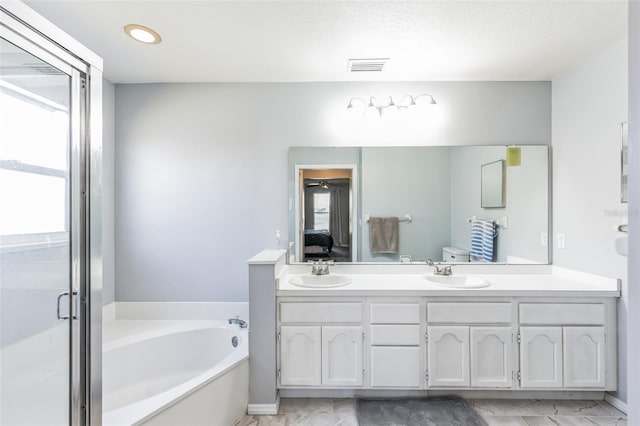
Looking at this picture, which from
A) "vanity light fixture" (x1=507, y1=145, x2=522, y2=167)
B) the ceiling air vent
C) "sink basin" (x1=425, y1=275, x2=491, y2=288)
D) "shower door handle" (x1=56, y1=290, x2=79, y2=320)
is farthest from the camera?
"vanity light fixture" (x1=507, y1=145, x2=522, y2=167)

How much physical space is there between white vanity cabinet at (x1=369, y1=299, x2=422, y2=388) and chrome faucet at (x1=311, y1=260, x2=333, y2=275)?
54cm

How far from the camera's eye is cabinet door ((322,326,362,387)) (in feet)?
7.14

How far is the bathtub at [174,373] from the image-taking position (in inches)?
66.1

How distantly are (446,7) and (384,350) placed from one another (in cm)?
209

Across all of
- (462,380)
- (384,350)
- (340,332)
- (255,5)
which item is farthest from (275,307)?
(255,5)

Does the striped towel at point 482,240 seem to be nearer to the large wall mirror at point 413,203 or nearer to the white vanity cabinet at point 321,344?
the large wall mirror at point 413,203

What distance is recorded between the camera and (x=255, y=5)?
1.73 m

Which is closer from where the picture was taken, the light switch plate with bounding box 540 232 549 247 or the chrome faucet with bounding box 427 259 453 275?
the chrome faucet with bounding box 427 259 453 275

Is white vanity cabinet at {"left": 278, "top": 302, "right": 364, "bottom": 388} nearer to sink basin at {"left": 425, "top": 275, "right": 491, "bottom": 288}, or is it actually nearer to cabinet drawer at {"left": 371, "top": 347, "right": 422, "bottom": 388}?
cabinet drawer at {"left": 371, "top": 347, "right": 422, "bottom": 388}

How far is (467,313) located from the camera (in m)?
2.17

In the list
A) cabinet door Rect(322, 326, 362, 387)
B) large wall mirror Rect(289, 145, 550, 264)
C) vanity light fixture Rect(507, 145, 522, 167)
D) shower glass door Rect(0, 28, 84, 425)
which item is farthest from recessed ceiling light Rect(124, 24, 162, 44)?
vanity light fixture Rect(507, 145, 522, 167)

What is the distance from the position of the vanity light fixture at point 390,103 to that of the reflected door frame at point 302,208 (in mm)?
490

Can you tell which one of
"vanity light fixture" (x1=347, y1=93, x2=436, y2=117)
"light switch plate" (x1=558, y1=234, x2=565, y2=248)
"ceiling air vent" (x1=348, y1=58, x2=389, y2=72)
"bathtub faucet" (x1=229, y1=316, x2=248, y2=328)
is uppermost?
"ceiling air vent" (x1=348, y1=58, x2=389, y2=72)

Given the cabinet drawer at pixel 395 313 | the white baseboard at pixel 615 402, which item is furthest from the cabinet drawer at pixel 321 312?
the white baseboard at pixel 615 402
